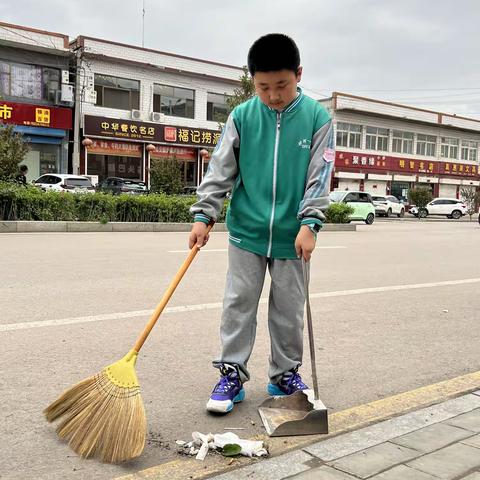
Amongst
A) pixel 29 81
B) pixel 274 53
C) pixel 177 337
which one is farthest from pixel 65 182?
pixel 274 53

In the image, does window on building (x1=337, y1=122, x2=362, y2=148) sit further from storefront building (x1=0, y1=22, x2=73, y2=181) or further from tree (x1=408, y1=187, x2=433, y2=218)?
storefront building (x1=0, y1=22, x2=73, y2=181)

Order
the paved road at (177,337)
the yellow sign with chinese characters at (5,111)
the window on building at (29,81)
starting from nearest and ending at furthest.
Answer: the paved road at (177,337)
the yellow sign with chinese characters at (5,111)
the window on building at (29,81)

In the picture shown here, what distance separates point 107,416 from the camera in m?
2.45

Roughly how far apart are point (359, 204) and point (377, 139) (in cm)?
1952

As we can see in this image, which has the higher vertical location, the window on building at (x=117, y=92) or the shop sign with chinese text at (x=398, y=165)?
the window on building at (x=117, y=92)

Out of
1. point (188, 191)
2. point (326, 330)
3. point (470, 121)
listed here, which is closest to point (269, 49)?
point (326, 330)

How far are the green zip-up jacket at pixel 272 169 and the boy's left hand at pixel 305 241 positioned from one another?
0.08 metres

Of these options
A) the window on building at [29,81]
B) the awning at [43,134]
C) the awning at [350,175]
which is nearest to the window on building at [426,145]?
the awning at [350,175]

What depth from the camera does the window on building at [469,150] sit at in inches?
1959

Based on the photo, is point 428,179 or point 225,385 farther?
point 428,179

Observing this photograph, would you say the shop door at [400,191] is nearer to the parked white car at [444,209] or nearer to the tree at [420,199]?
the tree at [420,199]

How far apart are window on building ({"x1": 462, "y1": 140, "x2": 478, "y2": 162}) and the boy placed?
50681 millimetres

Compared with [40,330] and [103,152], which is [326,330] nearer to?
[40,330]

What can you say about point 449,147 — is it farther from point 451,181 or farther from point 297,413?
point 297,413
